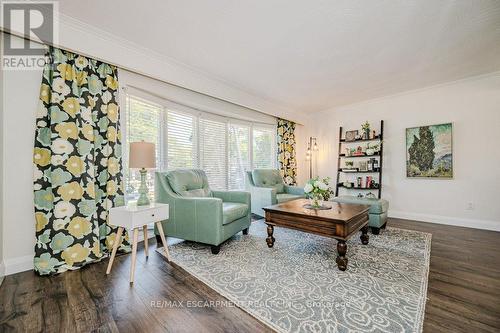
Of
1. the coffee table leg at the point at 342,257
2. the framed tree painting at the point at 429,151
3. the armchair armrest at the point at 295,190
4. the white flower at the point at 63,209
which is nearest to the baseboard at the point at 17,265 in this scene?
the white flower at the point at 63,209

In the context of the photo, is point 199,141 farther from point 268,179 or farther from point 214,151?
point 268,179

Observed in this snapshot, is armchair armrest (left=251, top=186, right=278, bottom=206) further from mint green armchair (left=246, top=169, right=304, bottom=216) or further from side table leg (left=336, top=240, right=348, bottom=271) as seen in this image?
side table leg (left=336, top=240, right=348, bottom=271)

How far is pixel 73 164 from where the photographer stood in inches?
88.3

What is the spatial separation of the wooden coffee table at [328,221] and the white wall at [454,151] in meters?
2.28

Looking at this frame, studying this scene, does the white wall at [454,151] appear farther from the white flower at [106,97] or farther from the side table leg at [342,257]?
the white flower at [106,97]

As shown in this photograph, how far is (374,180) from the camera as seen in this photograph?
184 inches

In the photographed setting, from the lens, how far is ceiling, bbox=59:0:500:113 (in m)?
1.99

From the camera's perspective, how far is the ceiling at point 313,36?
199 centimetres

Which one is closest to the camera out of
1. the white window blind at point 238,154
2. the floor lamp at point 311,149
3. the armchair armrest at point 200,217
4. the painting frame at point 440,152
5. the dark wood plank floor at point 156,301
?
the dark wood plank floor at point 156,301

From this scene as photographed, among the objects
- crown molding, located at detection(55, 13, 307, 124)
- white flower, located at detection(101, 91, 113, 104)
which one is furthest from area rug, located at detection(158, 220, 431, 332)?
crown molding, located at detection(55, 13, 307, 124)

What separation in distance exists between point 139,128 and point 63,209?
1.34m

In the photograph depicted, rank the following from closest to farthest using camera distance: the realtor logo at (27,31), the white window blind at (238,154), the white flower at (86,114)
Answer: the realtor logo at (27,31) < the white flower at (86,114) < the white window blind at (238,154)

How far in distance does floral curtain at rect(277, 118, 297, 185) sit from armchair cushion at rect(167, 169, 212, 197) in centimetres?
243

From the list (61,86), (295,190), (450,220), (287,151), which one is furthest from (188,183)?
(450,220)
